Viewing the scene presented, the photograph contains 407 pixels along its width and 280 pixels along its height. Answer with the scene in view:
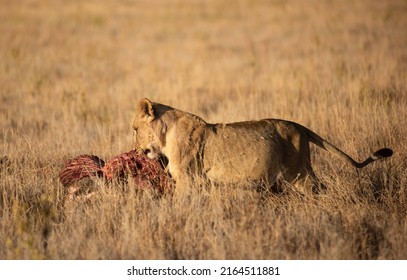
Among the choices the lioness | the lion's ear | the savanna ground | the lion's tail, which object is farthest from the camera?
the lion's ear

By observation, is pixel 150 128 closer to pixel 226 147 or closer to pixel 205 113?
pixel 226 147

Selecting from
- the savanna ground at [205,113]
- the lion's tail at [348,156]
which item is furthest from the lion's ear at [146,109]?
the lion's tail at [348,156]

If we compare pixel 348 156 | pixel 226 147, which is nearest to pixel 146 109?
pixel 226 147

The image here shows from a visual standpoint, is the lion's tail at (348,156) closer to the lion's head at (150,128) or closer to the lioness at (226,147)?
the lioness at (226,147)

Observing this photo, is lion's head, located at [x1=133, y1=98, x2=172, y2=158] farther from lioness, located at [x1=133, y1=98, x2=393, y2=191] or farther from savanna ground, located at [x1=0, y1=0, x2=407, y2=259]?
savanna ground, located at [x1=0, y1=0, x2=407, y2=259]

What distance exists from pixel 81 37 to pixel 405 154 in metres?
12.9

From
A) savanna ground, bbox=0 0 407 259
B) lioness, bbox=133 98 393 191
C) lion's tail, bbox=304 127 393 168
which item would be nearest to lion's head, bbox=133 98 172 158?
lioness, bbox=133 98 393 191

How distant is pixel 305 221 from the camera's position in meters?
4.62

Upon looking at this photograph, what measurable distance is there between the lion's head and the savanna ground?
46 cm

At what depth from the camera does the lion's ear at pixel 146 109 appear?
518 cm

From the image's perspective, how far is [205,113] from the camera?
9.38m

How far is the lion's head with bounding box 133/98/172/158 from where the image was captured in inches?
205
